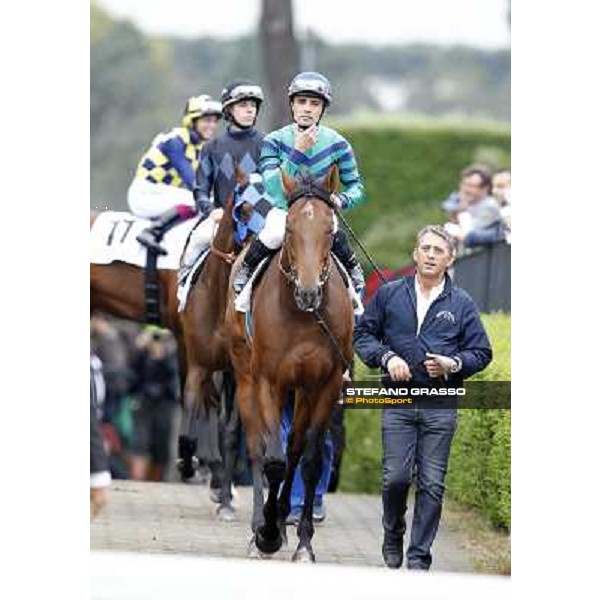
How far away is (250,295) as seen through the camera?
952 cm

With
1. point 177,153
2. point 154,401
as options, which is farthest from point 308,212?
point 154,401

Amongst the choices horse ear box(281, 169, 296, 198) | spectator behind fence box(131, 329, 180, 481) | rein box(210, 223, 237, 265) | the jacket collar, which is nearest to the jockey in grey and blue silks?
rein box(210, 223, 237, 265)

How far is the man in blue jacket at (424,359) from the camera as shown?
8.66m

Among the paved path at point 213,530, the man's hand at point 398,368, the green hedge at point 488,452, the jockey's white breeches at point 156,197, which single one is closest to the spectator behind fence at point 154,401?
the paved path at point 213,530

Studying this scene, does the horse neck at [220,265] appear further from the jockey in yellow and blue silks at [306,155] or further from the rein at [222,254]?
the jockey in yellow and blue silks at [306,155]

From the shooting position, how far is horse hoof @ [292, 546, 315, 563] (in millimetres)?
9109

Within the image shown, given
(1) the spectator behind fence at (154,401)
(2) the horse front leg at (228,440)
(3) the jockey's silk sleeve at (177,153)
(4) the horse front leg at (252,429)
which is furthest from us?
(1) the spectator behind fence at (154,401)

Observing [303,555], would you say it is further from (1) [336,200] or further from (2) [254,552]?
(1) [336,200]

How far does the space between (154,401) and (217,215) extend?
8704 millimetres

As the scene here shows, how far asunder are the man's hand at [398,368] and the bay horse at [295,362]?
431 mm

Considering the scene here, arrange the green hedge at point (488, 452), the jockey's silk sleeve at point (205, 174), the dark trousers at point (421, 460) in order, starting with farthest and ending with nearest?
the jockey's silk sleeve at point (205, 174) → the green hedge at point (488, 452) → the dark trousers at point (421, 460)
